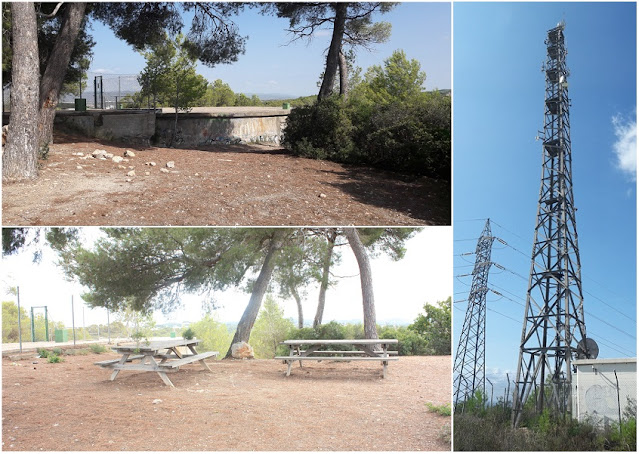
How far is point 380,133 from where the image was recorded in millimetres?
9477

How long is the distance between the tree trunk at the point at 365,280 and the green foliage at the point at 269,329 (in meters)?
1.75

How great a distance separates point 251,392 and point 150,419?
4.03ft

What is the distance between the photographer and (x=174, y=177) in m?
8.27

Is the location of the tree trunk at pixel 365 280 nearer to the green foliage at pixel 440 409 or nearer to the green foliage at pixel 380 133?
the green foliage at pixel 380 133

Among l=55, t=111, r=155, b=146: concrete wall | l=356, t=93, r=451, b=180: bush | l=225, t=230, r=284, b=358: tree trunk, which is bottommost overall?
l=225, t=230, r=284, b=358: tree trunk

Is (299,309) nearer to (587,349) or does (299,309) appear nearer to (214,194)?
(214,194)

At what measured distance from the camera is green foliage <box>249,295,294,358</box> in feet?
32.7

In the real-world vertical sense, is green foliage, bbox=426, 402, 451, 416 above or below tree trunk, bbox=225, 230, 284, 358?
below

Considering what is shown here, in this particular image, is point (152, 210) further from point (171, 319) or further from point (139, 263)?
point (171, 319)

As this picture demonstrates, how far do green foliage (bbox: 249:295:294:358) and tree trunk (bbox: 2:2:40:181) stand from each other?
4196mm

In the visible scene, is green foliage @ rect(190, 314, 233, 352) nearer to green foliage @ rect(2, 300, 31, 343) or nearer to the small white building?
green foliage @ rect(2, 300, 31, 343)

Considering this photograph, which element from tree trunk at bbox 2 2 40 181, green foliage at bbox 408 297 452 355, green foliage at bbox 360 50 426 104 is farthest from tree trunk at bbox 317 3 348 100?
green foliage at bbox 360 50 426 104

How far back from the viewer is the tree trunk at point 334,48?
11.5 metres

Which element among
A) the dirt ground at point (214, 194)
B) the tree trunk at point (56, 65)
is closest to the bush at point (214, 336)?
the dirt ground at point (214, 194)
